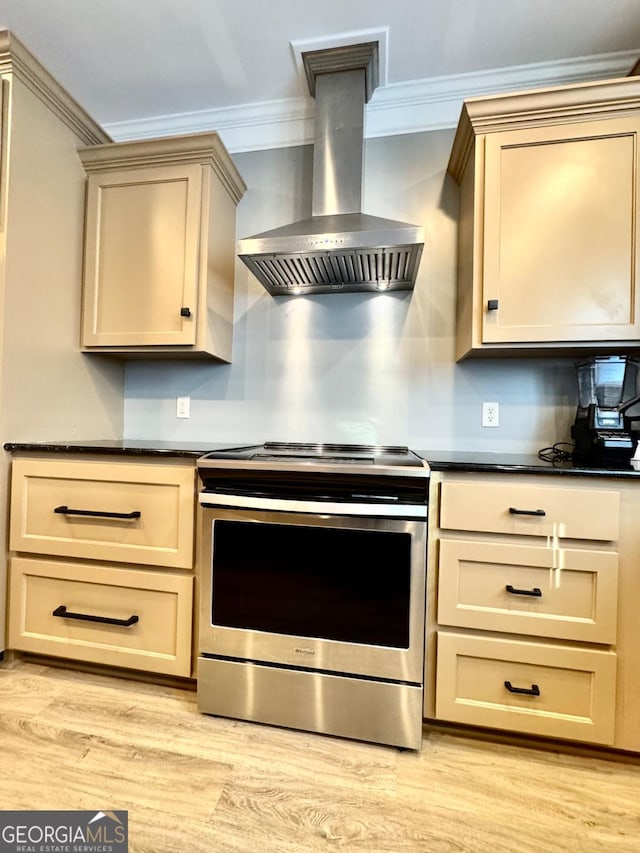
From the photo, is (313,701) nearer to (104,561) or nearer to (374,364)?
(104,561)

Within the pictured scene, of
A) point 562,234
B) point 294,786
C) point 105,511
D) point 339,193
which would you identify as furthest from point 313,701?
point 339,193

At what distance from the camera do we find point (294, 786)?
1.16 meters

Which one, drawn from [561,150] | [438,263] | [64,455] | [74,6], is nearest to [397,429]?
[438,263]

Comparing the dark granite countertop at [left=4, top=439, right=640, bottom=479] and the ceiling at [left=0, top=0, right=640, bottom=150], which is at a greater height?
the ceiling at [left=0, top=0, right=640, bottom=150]

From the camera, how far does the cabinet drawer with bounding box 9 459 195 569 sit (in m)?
1.52

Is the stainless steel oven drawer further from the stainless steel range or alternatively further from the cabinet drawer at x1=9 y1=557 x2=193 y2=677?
the cabinet drawer at x1=9 y1=557 x2=193 y2=677

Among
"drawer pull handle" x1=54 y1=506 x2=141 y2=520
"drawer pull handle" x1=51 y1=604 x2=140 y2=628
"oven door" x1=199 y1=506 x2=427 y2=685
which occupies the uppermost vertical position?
"drawer pull handle" x1=54 y1=506 x2=141 y2=520

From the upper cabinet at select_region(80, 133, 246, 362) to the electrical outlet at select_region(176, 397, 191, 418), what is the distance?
12.8 inches

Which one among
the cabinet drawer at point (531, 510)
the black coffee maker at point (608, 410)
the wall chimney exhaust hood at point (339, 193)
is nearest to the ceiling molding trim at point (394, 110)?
the wall chimney exhaust hood at point (339, 193)

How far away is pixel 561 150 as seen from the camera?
153 centimetres

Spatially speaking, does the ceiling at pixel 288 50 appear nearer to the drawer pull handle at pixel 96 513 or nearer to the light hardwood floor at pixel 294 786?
the drawer pull handle at pixel 96 513

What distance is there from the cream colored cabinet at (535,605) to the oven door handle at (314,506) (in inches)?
5.2

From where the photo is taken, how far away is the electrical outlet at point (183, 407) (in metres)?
2.22

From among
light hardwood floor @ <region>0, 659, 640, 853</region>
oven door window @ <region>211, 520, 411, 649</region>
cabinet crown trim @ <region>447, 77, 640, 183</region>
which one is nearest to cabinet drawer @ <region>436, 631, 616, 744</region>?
light hardwood floor @ <region>0, 659, 640, 853</region>
